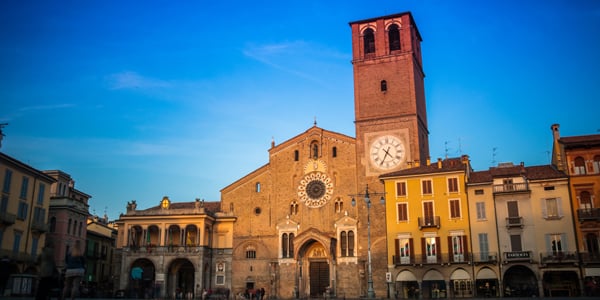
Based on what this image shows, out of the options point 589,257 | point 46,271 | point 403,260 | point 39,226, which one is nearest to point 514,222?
point 589,257

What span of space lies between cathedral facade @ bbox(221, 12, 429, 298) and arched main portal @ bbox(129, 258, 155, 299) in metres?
7.90

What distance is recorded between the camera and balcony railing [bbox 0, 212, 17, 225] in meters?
41.2

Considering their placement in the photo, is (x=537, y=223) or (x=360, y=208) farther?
(x=360, y=208)

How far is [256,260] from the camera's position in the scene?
49812 millimetres

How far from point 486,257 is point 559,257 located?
4811mm

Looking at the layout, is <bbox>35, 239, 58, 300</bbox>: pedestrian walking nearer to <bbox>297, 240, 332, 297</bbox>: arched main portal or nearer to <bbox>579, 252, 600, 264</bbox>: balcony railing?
<bbox>297, 240, 332, 297</bbox>: arched main portal

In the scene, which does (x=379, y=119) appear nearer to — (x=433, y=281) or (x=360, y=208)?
(x=360, y=208)

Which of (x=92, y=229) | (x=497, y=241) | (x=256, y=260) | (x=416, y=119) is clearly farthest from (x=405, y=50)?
(x=92, y=229)

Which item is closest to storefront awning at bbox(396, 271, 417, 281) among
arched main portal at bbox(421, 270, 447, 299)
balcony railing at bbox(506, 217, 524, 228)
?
arched main portal at bbox(421, 270, 447, 299)

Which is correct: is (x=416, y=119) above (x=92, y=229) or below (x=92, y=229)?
above

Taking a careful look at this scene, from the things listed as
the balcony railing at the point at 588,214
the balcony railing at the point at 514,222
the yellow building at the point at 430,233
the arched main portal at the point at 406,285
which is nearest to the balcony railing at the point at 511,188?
the balcony railing at the point at 514,222

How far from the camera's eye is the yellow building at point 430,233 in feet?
137

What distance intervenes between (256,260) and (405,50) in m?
22.6

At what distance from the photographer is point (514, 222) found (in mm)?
40594
